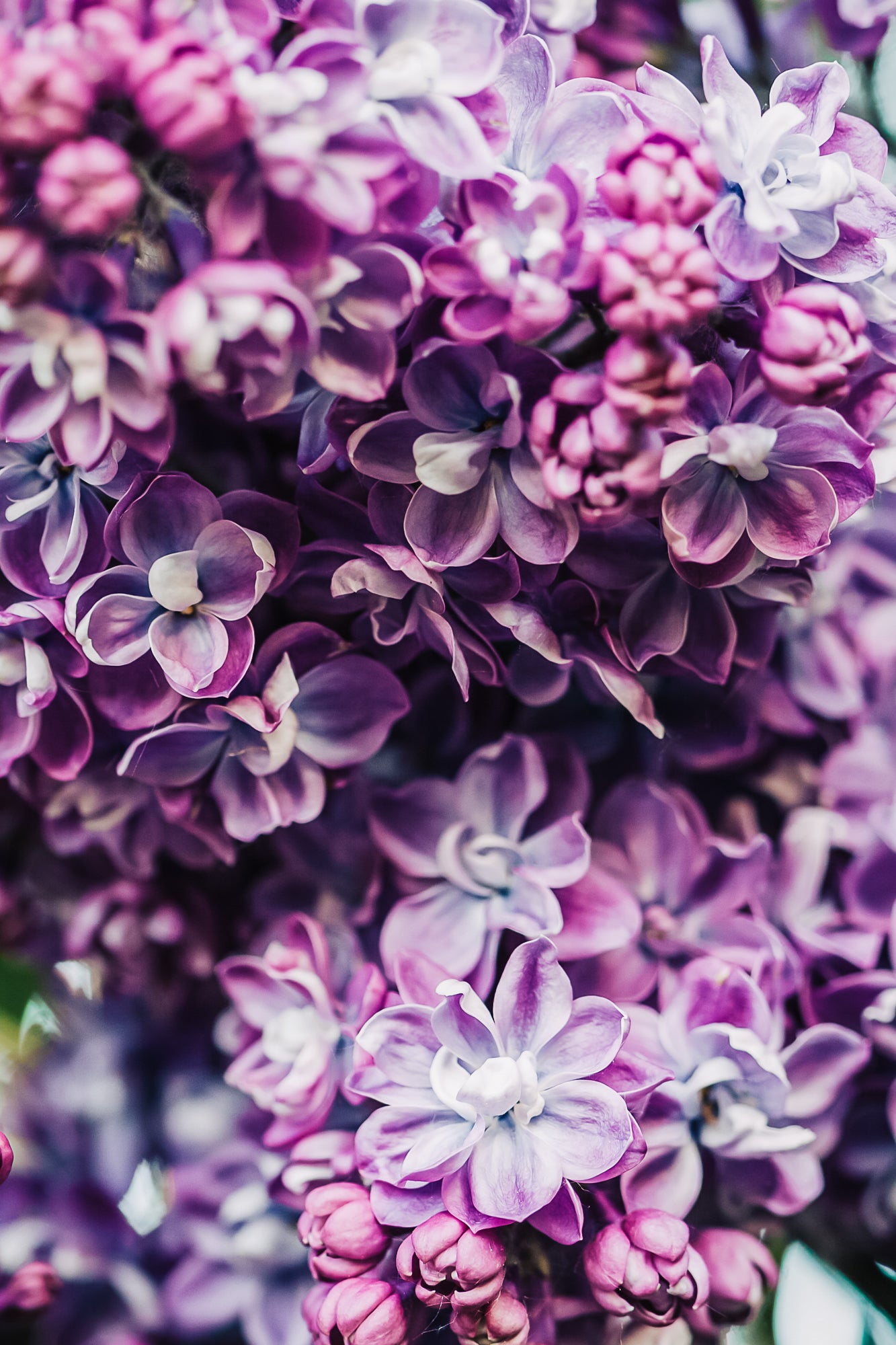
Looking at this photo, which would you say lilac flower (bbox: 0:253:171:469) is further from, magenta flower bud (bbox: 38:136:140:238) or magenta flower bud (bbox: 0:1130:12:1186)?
magenta flower bud (bbox: 0:1130:12:1186)

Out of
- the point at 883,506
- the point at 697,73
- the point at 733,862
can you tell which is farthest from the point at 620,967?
the point at 697,73

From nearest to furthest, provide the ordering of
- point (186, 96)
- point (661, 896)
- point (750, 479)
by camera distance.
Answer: point (186, 96) → point (750, 479) → point (661, 896)

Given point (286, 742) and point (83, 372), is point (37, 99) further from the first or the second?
point (286, 742)

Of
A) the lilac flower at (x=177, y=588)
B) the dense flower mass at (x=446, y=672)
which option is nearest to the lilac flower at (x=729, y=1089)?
the dense flower mass at (x=446, y=672)

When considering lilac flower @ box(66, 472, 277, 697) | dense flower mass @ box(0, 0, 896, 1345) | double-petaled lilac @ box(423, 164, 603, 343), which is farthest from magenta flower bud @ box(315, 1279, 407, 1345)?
double-petaled lilac @ box(423, 164, 603, 343)

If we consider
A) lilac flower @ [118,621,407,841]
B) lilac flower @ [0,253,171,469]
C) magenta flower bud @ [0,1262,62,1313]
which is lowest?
magenta flower bud @ [0,1262,62,1313]

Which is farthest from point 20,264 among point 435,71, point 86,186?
point 435,71
